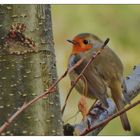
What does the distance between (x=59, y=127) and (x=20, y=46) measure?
0.64ft

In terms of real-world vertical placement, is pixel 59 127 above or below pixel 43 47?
below

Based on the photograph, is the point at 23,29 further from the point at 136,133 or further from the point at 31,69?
the point at 136,133

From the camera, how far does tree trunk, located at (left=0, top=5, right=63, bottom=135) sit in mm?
868

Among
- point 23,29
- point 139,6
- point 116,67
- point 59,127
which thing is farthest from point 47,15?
point 139,6

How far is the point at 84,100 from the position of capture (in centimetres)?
132

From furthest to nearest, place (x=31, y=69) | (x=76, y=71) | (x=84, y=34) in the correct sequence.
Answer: (x=84, y=34)
(x=76, y=71)
(x=31, y=69)

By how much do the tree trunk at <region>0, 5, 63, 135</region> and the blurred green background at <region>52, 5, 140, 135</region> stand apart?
0.46 meters

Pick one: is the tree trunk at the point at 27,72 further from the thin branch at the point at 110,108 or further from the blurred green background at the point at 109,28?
the blurred green background at the point at 109,28

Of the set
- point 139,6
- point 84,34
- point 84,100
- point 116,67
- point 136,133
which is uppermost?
point 139,6

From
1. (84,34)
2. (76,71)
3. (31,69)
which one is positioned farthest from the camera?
(84,34)

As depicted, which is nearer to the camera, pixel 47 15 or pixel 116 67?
pixel 47 15

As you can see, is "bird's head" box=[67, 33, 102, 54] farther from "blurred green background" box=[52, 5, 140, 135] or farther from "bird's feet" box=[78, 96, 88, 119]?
"bird's feet" box=[78, 96, 88, 119]

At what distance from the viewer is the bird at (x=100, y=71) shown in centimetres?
133

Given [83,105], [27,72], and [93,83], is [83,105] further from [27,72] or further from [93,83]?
[27,72]
